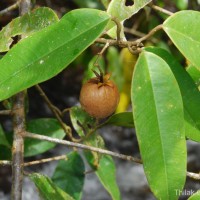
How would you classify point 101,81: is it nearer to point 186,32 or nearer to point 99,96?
point 99,96

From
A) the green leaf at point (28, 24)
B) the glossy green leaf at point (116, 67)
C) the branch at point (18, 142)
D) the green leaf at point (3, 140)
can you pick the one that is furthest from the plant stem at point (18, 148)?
the glossy green leaf at point (116, 67)

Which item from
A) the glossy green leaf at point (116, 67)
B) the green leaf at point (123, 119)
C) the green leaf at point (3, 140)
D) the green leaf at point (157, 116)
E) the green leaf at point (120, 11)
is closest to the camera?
the green leaf at point (157, 116)

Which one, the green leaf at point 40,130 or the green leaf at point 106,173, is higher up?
the green leaf at point 40,130

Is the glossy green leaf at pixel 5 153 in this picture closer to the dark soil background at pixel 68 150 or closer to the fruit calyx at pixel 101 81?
the fruit calyx at pixel 101 81

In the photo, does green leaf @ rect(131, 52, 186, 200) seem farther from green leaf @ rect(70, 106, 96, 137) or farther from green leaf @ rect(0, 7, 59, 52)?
green leaf @ rect(70, 106, 96, 137)

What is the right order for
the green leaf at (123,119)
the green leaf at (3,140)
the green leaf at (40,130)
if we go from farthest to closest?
1. the green leaf at (40,130)
2. the green leaf at (3,140)
3. the green leaf at (123,119)

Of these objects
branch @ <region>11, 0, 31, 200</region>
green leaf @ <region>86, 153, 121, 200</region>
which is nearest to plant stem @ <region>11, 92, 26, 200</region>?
branch @ <region>11, 0, 31, 200</region>

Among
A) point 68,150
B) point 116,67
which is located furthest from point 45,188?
point 68,150

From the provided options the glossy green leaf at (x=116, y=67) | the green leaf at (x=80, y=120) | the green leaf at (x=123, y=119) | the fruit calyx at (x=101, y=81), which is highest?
the fruit calyx at (x=101, y=81)
